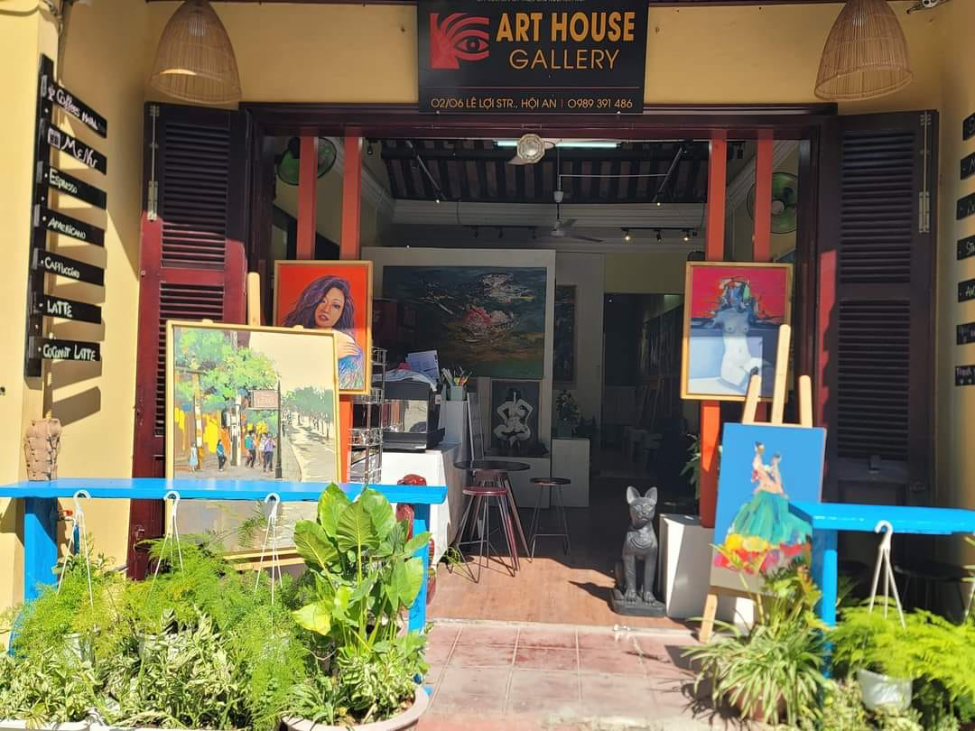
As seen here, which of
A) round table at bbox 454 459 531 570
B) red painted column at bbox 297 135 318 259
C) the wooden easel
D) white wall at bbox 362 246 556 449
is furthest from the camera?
white wall at bbox 362 246 556 449

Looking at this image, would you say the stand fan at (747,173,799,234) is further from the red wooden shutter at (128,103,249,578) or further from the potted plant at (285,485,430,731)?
the potted plant at (285,485,430,731)

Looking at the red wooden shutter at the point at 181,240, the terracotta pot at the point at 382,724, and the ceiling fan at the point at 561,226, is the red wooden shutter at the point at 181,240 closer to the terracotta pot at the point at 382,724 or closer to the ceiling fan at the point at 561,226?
the terracotta pot at the point at 382,724

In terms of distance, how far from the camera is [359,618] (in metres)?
2.83

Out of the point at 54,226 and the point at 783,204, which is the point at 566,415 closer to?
the point at 783,204

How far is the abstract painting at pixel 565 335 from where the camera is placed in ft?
37.1

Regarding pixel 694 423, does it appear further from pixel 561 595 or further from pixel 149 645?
pixel 149 645

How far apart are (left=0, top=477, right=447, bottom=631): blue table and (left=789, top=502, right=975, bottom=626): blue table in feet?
5.09

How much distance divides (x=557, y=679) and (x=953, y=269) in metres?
3.05

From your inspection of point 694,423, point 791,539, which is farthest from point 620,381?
point 791,539

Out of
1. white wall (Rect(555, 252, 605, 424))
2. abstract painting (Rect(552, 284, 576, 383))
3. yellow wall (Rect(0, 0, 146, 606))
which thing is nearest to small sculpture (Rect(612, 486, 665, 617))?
yellow wall (Rect(0, 0, 146, 606))

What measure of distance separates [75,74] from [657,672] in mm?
4210

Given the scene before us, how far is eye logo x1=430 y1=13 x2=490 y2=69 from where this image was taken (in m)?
4.49

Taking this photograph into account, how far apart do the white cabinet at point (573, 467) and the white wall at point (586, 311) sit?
2.68m

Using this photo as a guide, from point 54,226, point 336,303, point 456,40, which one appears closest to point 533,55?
point 456,40
